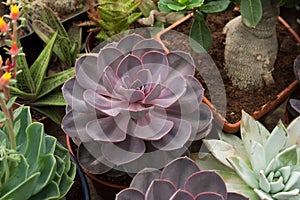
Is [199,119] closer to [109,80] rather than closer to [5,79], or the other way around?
[109,80]

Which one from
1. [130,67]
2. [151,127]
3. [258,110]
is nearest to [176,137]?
[151,127]

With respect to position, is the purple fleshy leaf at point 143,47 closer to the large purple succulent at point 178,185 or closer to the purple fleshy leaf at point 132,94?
the purple fleshy leaf at point 132,94

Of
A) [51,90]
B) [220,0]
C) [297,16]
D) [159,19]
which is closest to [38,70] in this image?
[51,90]

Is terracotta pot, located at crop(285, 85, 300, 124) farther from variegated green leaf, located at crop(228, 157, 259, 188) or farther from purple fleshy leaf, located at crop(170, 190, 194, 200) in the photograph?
purple fleshy leaf, located at crop(170, 190, 194, 200)

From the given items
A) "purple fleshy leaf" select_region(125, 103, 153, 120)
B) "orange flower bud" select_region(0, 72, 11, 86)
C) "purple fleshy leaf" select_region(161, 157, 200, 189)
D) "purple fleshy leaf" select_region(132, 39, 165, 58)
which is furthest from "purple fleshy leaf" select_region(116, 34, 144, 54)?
"orange flower bud" select_region(0, 72, 11, 86)

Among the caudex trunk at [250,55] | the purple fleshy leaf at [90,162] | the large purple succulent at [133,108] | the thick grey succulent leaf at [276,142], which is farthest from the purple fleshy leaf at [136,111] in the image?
the caudex trunk at [250,55]

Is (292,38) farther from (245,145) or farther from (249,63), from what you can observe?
(245,145)

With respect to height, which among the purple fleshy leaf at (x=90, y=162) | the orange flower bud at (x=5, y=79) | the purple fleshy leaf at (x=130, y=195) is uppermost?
the orange flower bud at (x=5, y=79)
